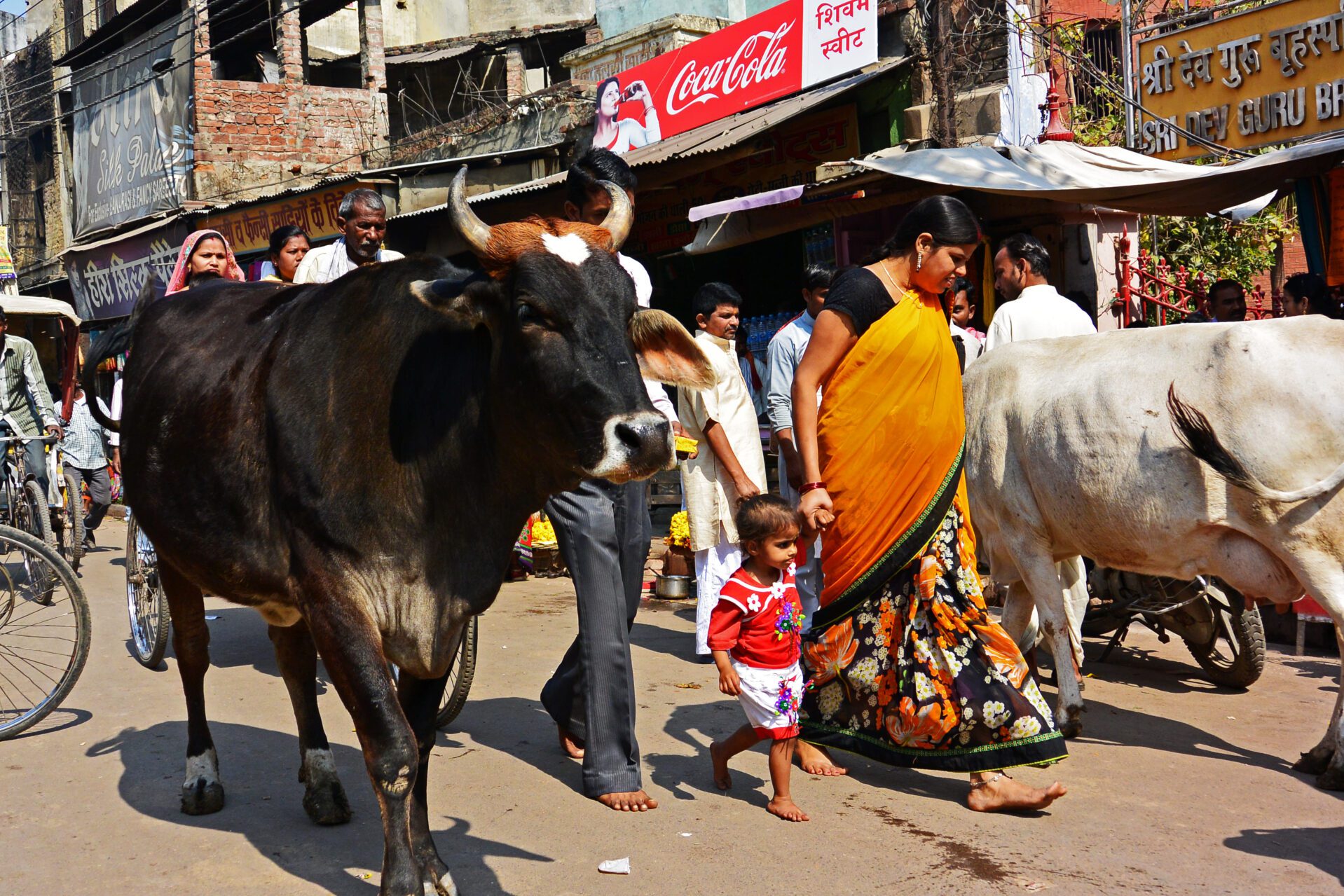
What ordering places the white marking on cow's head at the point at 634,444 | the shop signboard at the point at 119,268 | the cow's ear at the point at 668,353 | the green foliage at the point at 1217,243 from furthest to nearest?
the shop signboard at the point at 119,268
the green foliage at the point at 1217,243
the cow's ear at the point at 668,353
the white marking on cow's head at the point at 634,444

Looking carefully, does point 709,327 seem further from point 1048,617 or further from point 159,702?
point 159,702

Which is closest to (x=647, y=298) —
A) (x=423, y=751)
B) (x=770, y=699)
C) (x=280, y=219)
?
(x=770, y=699)

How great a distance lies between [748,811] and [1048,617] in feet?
5.52

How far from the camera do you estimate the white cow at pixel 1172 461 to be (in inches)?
171

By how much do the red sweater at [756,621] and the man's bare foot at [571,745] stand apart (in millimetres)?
943

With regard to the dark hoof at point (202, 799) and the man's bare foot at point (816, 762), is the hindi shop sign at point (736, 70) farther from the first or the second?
the dark hoof at point (202, 799)

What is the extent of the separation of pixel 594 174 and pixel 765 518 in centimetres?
154

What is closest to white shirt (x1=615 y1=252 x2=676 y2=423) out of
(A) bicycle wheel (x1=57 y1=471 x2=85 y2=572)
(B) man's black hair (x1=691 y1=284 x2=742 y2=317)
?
(B) man's black hair (x1=691 y1=284 x2=742 y2=317)

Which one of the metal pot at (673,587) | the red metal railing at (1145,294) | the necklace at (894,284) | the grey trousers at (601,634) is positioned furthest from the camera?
the red metal railing at (1145,294)

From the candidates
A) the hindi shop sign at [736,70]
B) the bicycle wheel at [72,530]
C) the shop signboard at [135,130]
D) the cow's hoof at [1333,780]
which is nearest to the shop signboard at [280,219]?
the shop signboard at [135,130]

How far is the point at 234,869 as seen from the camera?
361 cm

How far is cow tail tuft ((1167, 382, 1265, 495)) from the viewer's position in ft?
14.3

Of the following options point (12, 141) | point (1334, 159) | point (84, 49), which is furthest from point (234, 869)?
point (12, 141)

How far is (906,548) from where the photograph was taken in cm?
419
